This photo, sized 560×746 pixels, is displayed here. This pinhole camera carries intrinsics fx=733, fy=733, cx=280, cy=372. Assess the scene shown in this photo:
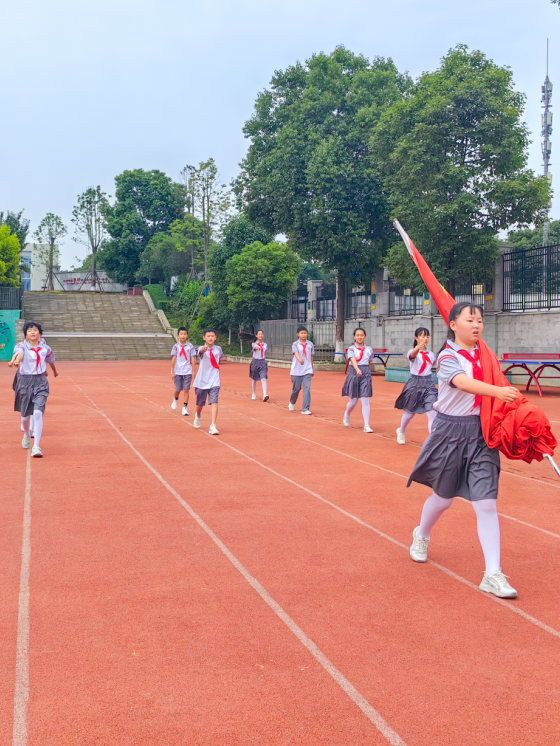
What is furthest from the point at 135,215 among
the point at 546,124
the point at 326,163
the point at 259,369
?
the point at 259,369

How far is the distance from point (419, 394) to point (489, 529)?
5.47 metres

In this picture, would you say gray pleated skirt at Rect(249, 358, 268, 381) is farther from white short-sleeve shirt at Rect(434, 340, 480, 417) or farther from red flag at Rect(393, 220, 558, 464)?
red flag at Rect(393, 220, 558, 464)

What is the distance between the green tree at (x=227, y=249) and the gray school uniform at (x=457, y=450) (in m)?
34.7

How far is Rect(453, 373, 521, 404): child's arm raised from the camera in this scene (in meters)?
3.84

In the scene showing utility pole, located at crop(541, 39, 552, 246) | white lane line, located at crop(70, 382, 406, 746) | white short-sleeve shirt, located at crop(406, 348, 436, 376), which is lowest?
white lane line, located at crop(70, 382, 406, 746)

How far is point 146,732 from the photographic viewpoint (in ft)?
9.31

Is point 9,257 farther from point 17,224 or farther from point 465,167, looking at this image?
point 465,167

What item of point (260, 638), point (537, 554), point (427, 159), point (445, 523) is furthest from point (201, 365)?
point (427, 159)

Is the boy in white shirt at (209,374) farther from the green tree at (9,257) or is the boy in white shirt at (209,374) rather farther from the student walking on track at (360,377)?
the green tree at (9,257)

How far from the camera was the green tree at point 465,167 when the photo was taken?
20250 millimetres

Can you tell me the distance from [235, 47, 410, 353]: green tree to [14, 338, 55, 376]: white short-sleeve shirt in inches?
706

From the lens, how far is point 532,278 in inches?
807

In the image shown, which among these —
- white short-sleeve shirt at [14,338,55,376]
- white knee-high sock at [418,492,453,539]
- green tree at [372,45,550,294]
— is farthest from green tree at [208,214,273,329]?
white knee-high sock at [418,492,453,539]

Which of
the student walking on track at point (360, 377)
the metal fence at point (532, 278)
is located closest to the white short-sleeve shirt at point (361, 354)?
the student walking on track at point (360, 377)
